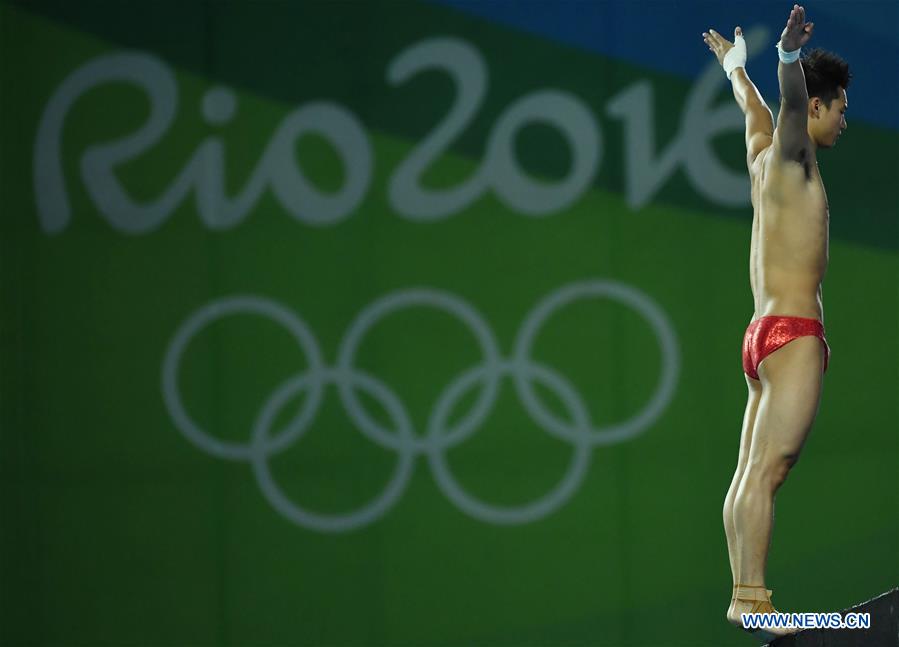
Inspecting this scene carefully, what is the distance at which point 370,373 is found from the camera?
6.63 m

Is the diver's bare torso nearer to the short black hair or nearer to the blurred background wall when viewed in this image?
the short black hair

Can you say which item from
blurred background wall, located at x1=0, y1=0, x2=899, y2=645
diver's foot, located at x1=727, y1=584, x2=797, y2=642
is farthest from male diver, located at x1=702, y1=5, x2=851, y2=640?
blurred background wall, located at x1=0, y1=0, x2=899, y2=645

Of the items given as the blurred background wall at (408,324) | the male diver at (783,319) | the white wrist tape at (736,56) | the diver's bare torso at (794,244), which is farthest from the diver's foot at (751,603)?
the blurred background wall at (408,324)

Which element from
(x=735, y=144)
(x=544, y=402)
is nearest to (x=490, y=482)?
(x=544, y=402)

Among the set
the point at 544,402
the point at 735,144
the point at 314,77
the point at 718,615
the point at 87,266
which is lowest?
the point at 718,615

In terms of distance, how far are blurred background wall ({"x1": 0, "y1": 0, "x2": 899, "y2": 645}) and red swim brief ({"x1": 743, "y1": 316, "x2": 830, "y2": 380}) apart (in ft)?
7.29

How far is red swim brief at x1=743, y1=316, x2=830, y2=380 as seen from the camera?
416 cm

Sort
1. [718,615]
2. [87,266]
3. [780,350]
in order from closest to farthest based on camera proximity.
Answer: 1. [780,350]
2. [718,615]
3. [87,266]

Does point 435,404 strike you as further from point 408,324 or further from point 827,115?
point 827,115

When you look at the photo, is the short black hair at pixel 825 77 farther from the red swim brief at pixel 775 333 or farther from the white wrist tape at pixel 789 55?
the red swim brief at pixel 775 333

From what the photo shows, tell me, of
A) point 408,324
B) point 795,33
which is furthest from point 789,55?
point 408,324

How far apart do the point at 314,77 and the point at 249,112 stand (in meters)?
0.40

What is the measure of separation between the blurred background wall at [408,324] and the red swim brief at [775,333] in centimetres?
222

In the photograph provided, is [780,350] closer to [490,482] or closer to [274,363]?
[490,482]
